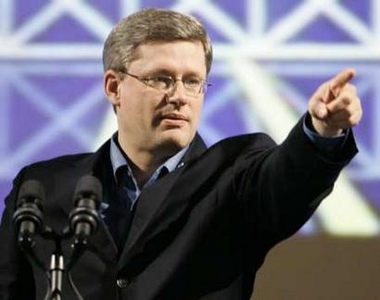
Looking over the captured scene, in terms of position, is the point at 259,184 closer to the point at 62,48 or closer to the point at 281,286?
the point at 281,286

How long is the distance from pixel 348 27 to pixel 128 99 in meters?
0.83

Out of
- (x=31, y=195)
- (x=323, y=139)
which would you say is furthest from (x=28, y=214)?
(x=323, y=139)

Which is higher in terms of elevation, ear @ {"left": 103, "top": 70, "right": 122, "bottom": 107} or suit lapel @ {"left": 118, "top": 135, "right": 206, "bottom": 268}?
ear @ {"left": 103, "top": 70, "right": 122, "bottom": 107}

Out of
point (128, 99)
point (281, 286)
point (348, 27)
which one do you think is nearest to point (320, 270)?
point (281, 286)

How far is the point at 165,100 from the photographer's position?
2.39 metres

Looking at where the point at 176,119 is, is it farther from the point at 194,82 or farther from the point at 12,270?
the point at 12,270

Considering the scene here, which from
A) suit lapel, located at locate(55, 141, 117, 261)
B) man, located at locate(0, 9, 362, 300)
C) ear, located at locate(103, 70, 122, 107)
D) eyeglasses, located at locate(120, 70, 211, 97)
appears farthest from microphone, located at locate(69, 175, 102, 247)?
ear, located at locate(103, 70, 122, 107)

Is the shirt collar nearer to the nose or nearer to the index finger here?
the nose

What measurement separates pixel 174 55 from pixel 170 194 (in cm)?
28

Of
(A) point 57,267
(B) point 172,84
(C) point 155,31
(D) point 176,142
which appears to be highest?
(C) point 155,31

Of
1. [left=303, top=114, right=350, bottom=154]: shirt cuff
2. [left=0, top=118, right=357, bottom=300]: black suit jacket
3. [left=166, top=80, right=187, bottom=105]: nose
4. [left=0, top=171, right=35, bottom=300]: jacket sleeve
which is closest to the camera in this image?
[left=303, top=114, right=350, bottom=154]: shirt cuff

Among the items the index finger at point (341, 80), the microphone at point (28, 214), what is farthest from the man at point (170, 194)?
the microphone at point (28, 214)

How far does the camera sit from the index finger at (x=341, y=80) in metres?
1.92

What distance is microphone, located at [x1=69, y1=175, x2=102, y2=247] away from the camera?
1910 mm
